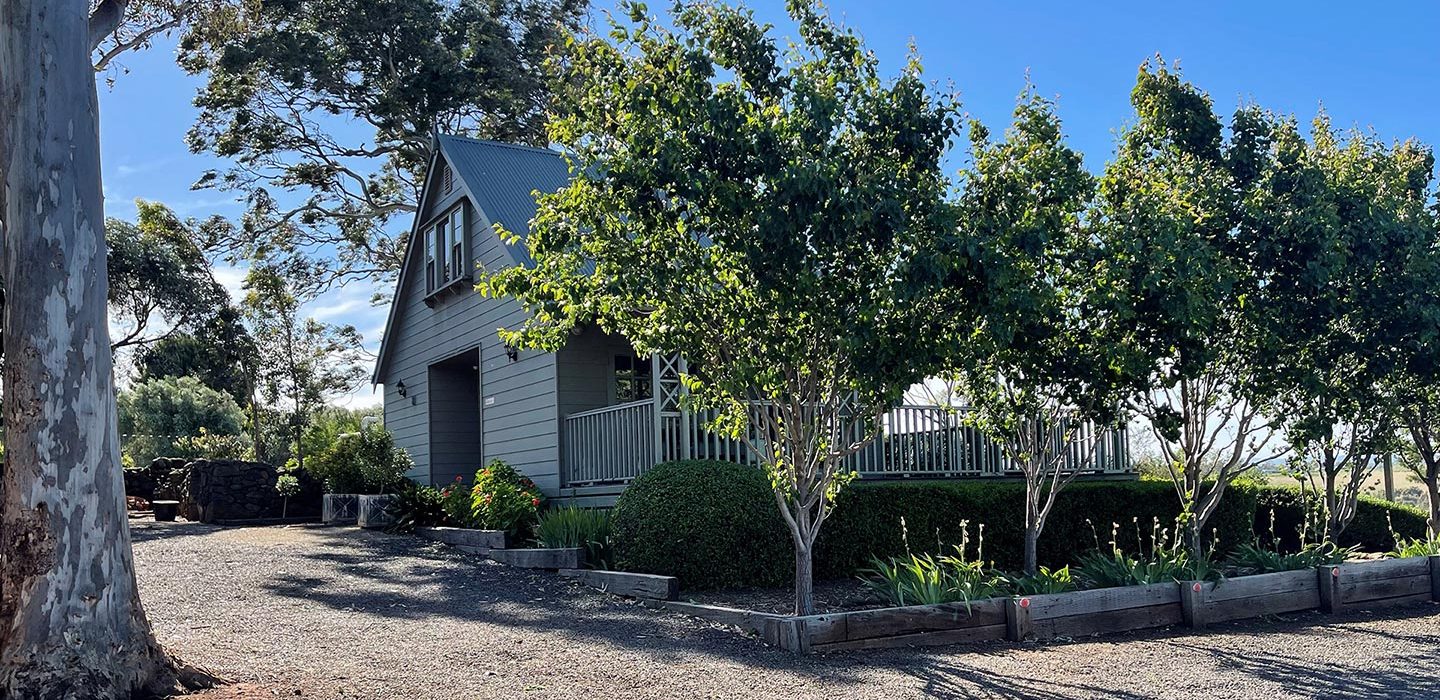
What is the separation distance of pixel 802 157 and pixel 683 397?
7.46ft

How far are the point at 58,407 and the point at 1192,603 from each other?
8.71 m

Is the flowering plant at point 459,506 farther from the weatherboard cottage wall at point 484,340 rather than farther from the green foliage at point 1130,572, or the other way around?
the green foliage at point 1130,572

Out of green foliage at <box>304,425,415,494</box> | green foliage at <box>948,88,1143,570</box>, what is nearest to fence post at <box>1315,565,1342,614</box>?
green foliage at <box>948,88,1143,570</box>

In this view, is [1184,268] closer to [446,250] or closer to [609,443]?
[609,443]

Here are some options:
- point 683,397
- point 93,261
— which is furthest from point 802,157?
point 93,261

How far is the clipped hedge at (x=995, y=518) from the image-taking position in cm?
1168

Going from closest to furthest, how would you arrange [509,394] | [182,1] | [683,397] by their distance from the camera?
1. [683,397]
2. [182,1]
3. [509,394]

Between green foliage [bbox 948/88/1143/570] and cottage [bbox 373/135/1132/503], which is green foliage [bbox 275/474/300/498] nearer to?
cottage [bbox 373/135/1132/503]

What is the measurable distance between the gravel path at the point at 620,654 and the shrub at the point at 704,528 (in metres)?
0.63

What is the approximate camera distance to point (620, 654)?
792cm

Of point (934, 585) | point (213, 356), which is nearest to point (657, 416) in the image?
point (934, 585)

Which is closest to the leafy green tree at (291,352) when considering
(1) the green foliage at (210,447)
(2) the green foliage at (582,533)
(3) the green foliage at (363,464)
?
(1) the green foliage at (210,447)

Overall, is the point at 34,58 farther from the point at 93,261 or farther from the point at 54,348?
the point at 54,348

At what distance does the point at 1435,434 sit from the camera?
1306 cm
